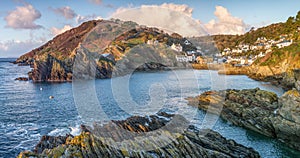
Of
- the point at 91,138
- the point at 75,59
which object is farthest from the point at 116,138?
the point at 75,59

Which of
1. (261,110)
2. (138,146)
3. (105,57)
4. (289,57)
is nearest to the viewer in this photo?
(138,146)

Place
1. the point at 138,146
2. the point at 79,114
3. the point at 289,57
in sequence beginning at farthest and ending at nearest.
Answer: the point at 289,57, the point at 79,114, the point at 138,146

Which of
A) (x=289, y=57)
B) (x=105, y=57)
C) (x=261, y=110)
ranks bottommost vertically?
(x=261, y=110)

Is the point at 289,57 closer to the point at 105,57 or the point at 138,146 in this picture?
the point at 138,146

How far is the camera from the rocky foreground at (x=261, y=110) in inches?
926

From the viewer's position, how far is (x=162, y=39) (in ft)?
541

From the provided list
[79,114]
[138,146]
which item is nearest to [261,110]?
[138,146]

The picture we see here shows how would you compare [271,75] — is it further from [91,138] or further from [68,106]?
[91,138]

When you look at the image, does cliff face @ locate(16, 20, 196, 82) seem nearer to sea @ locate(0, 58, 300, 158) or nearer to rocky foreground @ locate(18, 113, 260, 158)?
sea @ locate(0, 58, 300, 158)

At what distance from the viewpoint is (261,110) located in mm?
29484

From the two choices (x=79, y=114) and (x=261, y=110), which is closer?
(x=261, y=110)

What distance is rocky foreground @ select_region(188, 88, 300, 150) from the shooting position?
23531mm

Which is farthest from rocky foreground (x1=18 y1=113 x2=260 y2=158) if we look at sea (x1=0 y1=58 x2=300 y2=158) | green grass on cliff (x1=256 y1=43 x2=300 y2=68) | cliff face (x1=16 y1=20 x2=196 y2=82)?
green grass on cliff (x1=256 y1=43 x2=300 y2=68)

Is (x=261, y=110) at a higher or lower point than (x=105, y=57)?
lower
